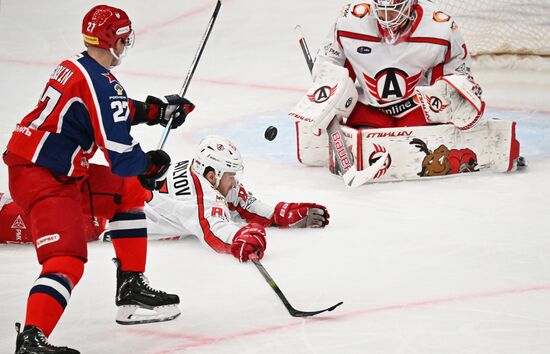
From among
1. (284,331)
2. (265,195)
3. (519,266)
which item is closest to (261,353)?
(284,331)

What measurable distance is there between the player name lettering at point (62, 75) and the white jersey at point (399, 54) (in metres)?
2.55

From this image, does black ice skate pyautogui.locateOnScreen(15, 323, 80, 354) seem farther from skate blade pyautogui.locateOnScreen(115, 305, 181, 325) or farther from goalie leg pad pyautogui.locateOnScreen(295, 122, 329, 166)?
goalie leg pad pyautogui.locateOnScreen(295, 122, 329, 166)

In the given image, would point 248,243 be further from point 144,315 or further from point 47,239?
point 47,239

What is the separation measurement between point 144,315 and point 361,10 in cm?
253

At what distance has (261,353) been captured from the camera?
288cm

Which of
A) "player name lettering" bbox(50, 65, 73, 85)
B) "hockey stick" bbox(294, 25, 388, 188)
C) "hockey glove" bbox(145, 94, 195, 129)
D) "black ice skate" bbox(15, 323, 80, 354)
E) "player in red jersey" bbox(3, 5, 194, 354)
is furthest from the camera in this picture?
"hockey stick" bbox(294, 25, 388, 188)

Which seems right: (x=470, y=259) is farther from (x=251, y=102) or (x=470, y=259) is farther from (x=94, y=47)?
(x=251, y=102)

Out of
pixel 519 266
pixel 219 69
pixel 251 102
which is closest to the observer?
pixel 519 266

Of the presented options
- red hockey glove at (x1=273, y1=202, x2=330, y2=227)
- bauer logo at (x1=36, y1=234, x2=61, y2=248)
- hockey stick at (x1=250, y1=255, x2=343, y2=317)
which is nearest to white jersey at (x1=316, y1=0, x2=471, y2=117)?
red hockey glove at (x1=273, y1=202, x2=330, y2=227)

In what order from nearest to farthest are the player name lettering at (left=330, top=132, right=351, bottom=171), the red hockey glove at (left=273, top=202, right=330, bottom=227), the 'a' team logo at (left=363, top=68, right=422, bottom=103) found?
the red hockey glove at (left=273, top=202, right=330, bottom=227) < the player name lettering at (left=330, top=132, right=351, bottom=171) < the 'a' team logo at (left=363, top=68, right=422, bottom=103)

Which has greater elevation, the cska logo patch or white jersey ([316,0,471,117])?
white jersey ([316,0,471,117])

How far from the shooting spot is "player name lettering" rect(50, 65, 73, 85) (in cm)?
285

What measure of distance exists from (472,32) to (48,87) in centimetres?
449

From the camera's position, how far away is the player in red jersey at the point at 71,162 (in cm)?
272
